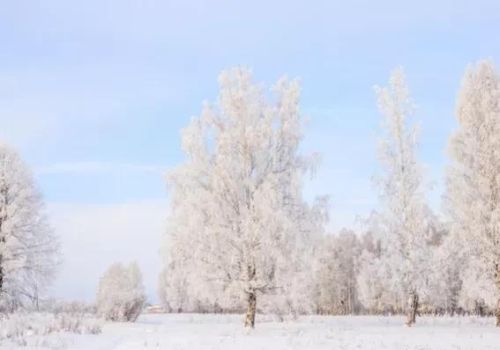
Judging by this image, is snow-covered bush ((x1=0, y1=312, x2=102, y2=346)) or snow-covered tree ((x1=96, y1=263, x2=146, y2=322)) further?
snow-covered tree ((x1=96, y1=263, x2=146, y2=322))

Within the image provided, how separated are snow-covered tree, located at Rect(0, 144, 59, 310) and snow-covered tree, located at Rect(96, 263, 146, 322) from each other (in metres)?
4.26

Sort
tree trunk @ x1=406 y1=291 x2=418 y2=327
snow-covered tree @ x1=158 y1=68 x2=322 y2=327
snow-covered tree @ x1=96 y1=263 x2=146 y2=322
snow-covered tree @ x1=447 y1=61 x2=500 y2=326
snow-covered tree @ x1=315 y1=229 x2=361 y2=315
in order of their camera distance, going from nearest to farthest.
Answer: snow-covered tree @ x1=158 y1=68 x2=322 y2=327 → snow-covered tree @ x1=447 y1=61 x2=500 y2=326 → tree trunk @ x1=406 y1=291 x2=418 y2=327 → snow-covered tree @ x1=96 y1=263 x2=146 y2=322 → snow-covered tree @ x1=315 y1=229 x2=361 y2=315

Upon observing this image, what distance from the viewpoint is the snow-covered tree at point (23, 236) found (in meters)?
39.5

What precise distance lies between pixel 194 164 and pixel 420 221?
13.2 m

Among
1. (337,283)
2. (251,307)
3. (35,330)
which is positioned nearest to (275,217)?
(251,307)

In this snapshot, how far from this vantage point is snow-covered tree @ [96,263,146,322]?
3759cm

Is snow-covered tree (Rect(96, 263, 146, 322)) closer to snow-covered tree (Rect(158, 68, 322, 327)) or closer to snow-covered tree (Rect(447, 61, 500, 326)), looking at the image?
snow-covered tree (Rect(158, 68, 322, 327))

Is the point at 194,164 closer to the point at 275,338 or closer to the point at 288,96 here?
the point at 288,96

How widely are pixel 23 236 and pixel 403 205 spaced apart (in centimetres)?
2314

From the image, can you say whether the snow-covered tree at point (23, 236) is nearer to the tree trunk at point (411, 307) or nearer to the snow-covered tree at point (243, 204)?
the snow-covered tree at point (243, 204)

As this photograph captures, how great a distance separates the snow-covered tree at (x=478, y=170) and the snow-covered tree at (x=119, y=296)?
18467 mm

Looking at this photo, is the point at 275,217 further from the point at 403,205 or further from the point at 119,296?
the point at 119,296

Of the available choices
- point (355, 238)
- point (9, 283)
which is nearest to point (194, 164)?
point (9, 283)

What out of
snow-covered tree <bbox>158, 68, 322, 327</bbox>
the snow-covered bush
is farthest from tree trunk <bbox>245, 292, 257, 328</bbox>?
the snow-covered bush
